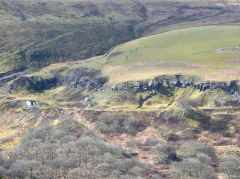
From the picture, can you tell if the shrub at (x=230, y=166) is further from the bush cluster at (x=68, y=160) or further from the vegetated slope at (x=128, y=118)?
the bush cluster at (x=68, y=160)

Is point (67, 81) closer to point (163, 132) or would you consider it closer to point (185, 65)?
point (185, 65)

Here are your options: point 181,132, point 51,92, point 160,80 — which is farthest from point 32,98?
point 181,132

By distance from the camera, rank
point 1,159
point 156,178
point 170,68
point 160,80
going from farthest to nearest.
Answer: point 170,68
point 160,80
point 1,159
point 156,178

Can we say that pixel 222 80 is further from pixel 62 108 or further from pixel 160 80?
pixel 62 108

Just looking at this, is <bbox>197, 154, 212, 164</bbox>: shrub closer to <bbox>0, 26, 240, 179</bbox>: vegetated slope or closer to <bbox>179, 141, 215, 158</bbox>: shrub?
<bbox>0, 26, 240, 179</bbox>: vegetated slope

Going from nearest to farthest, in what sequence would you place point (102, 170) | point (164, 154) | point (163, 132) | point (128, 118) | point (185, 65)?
1. point (102, 170)
2. point (164, 154)
3. point (163, 132)
4. point (128, 118)
5. point (185, 65)

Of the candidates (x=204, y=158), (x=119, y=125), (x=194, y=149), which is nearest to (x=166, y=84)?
(x=119, y=125)
